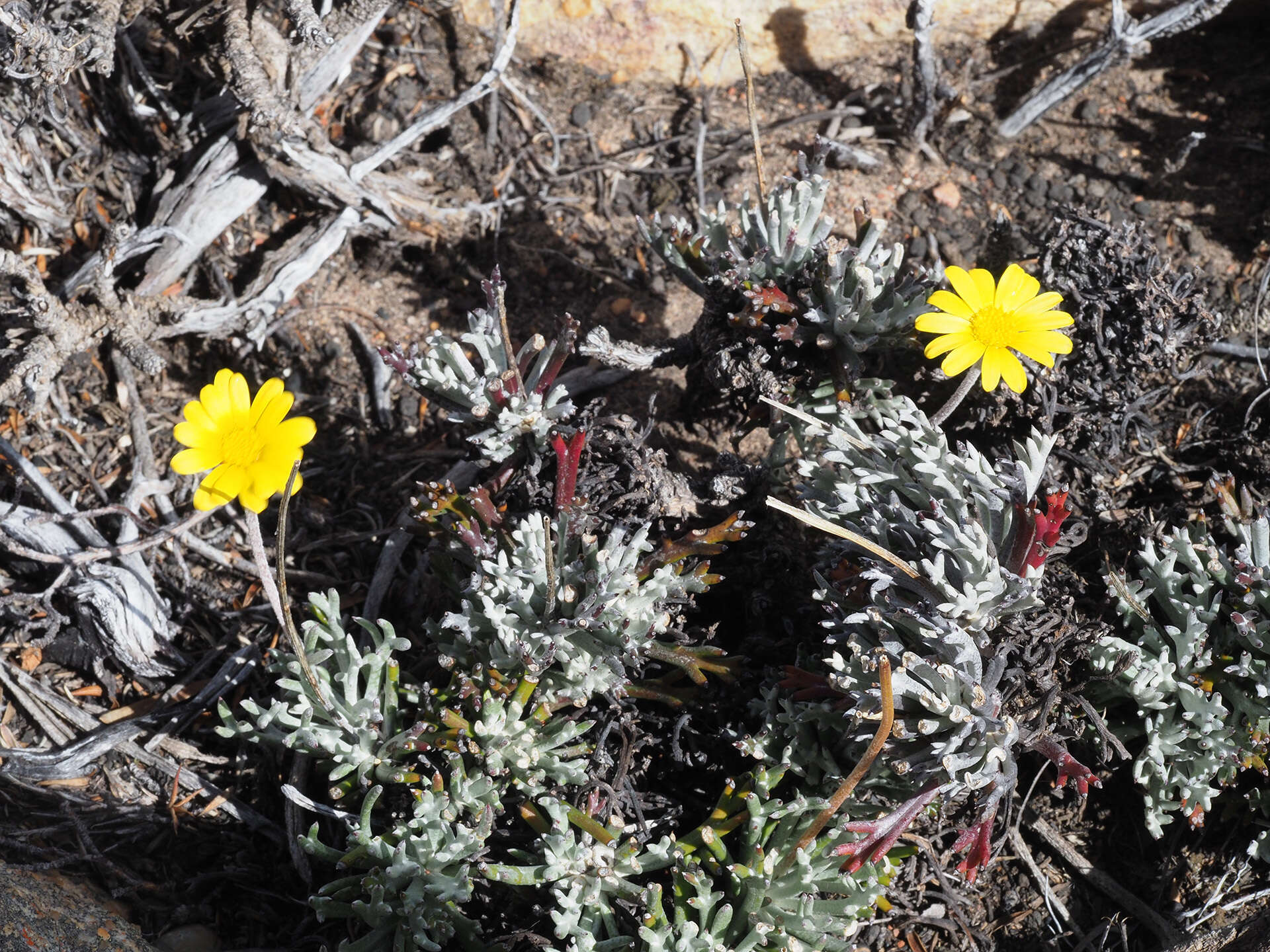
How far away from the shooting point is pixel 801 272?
326 cm

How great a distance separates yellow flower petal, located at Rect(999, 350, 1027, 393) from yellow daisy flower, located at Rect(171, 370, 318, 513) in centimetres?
174

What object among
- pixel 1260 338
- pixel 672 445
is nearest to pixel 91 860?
pixel 672 445

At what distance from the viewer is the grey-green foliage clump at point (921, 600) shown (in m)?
2.55

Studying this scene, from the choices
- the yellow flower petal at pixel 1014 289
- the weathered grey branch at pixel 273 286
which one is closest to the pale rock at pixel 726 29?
the weathered grey branch at pixel 273 286

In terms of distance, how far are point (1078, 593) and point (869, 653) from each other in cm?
92

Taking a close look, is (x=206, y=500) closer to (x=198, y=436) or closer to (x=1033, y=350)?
(x=198, y=436)

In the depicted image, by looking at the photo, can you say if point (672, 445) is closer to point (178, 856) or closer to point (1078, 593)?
point (1078, 593)

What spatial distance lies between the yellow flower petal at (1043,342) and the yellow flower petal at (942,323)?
140 mm

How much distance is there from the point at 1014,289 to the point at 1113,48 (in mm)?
1784

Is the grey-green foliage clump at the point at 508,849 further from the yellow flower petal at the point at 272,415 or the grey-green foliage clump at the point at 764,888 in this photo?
the yellow flower petal at the point at 272,415

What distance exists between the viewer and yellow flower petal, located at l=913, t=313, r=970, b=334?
261cm

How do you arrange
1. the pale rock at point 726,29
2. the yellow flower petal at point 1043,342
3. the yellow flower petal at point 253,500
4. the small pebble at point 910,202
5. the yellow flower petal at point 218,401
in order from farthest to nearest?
the pale rock at point 726,29
the small pebble at point 910,202
the yellow flower petal at point 1043,342
the yellow flower petal at point 218,401
the yellow flower petal at point 253,500

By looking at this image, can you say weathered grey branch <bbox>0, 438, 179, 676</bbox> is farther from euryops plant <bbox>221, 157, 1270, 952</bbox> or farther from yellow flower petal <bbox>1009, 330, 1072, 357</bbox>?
yellow flower petal <bbox>1009, 330, 1072, 357</bbox>

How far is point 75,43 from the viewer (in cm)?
339
